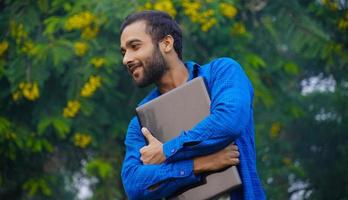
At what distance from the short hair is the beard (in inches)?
2.7

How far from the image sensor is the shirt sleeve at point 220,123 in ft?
9.99

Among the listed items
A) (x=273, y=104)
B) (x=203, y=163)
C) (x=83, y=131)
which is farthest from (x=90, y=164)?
(x=203, y=163)

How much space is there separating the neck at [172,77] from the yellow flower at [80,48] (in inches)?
217

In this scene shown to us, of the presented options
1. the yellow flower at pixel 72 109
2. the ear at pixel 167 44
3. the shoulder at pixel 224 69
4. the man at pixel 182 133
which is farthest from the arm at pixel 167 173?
the yellow flower at pixel 72 109

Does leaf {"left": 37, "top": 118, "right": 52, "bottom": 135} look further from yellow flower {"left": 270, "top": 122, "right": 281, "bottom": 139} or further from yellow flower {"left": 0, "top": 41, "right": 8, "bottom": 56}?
yellow flower {"left": 270, "top": 122, "right": 281, "bottom": 139}

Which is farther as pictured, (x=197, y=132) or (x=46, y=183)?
(x=46, y=183)

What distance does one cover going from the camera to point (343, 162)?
487 inches

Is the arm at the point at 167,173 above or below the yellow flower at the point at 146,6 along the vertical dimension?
below

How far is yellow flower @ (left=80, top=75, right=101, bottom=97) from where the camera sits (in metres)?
8.73

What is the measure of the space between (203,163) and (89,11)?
240 inches

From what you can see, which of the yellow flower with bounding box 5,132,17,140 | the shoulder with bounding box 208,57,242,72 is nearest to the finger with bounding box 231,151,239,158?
the shoulder with bounding box 208,57,242,72

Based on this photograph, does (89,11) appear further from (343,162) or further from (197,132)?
(197,132)

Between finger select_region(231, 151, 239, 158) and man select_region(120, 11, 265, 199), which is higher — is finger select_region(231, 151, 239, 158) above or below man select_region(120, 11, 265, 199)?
below

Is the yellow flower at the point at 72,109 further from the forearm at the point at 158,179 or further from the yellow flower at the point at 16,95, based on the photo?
the forearm at the point at 158,179
